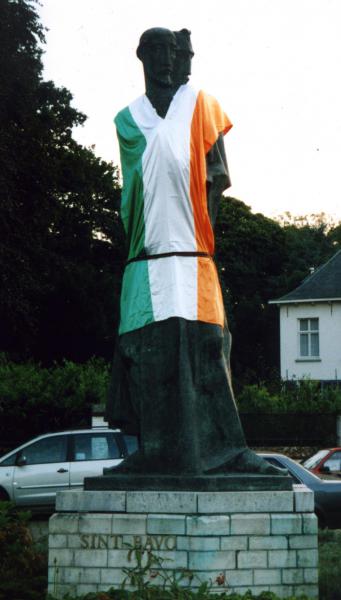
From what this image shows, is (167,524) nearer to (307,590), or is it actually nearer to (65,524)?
(65,524)

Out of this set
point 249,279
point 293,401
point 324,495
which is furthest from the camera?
point 249,279

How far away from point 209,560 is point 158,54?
4.17 metres

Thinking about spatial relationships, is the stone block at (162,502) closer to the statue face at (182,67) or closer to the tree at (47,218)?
the statue face at (182,67)

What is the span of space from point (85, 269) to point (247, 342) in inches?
713

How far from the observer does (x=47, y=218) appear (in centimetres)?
3091

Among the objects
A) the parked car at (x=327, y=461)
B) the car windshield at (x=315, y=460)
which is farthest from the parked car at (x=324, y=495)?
the car windshield at (x=315, y=460)

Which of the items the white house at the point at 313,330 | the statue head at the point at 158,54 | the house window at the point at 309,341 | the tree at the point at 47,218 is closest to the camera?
the statue head at the point at 158,54

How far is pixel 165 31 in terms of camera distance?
364 inches

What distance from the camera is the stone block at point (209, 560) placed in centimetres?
805

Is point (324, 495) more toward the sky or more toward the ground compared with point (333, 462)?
more toward the ground

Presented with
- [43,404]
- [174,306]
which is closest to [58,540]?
[174,306]

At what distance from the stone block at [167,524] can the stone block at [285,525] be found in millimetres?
677

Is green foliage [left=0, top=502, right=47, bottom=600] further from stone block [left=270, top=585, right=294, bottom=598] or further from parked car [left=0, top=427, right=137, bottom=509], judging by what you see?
parked car [left=0, top=427, right=137, bottom=509]

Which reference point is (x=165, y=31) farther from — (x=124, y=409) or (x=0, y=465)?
(x=0, y=465)
